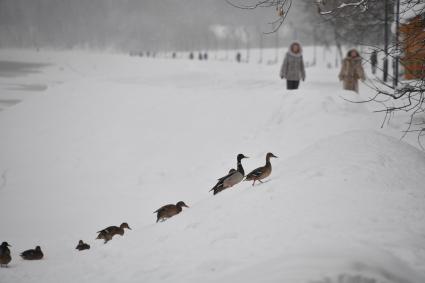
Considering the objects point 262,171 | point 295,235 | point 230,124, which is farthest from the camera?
point 230,124

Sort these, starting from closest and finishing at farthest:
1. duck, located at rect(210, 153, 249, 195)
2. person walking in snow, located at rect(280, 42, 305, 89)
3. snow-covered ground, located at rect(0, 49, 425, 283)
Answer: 1. snow-covered ground, located at rect(0, 49, 425, 283)
2. duck, located at rect(210, 153, 249, 195)
3. person walking in snow, located at rect(280, 42, 305, 89)

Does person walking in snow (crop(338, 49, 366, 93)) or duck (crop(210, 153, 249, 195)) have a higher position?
person walking in snow (crop(338, 49, 366, 93))

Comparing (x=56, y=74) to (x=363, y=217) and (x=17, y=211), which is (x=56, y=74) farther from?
(x=363, y=217)

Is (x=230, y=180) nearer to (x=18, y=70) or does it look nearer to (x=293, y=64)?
(x=293, y=64)

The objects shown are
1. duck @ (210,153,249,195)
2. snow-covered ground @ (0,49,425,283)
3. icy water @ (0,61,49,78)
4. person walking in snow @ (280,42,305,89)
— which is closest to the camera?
snow-covered ground @ (0,49,425,283)

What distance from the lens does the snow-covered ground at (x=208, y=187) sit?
5230mm

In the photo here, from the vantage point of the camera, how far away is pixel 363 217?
569cm

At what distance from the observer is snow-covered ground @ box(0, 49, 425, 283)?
17.2ft

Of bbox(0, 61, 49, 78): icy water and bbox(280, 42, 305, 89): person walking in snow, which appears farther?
bbox(0, 61, 49, 78): icy water

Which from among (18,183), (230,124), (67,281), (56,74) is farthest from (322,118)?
(56,74)

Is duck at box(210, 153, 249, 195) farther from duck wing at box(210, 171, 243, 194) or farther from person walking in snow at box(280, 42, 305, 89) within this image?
person walking in snow at box(280, 42, 305, 89)

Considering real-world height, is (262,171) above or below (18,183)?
above

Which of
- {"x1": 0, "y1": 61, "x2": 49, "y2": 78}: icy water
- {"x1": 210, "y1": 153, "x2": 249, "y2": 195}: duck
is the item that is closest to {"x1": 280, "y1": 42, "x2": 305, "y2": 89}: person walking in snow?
{"x1": 210, "y1": 153, "x2": 249, "y2": 195}: duck

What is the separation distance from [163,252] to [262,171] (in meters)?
2.54
